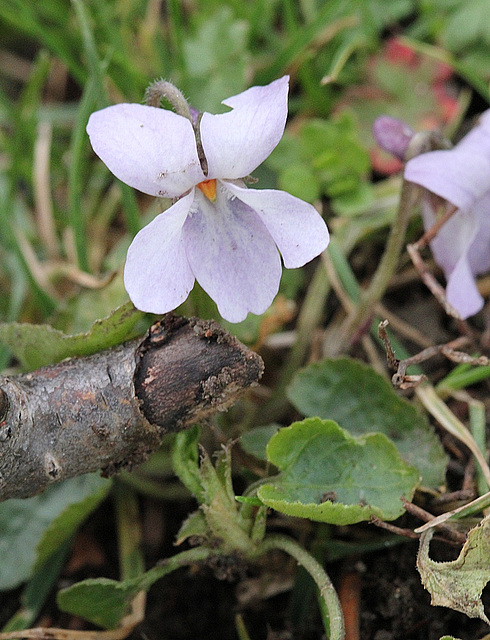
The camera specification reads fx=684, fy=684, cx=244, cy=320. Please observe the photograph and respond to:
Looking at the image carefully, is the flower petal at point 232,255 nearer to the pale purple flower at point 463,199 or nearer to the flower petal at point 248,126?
the flower petal at point 248,126

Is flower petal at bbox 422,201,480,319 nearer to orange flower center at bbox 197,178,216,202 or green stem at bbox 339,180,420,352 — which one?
green stem at bbox 339,180,420,352

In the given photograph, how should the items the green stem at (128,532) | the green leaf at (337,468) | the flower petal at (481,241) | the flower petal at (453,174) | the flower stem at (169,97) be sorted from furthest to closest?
the green stem at (128,532)
the flower petal at (481,241)
the flower petal at (453,174)
the green leaf at (337,468)
the flower stem at (169,97)

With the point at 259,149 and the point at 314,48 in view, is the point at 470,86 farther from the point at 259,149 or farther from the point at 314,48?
the point at 259,149

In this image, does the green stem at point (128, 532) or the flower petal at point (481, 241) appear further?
the green stem at point (128, 532)

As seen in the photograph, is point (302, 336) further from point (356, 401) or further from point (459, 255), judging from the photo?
point (459, 255)

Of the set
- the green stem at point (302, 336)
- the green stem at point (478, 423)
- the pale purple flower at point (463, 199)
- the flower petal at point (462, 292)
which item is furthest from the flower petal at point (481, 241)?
the green stem at point (302, 336)

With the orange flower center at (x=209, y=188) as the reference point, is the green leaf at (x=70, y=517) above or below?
below

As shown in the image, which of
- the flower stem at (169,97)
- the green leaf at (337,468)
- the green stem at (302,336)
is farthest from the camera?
the green stem at (302,336)

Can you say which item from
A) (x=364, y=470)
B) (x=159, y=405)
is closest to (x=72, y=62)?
(x=159, y=405)
